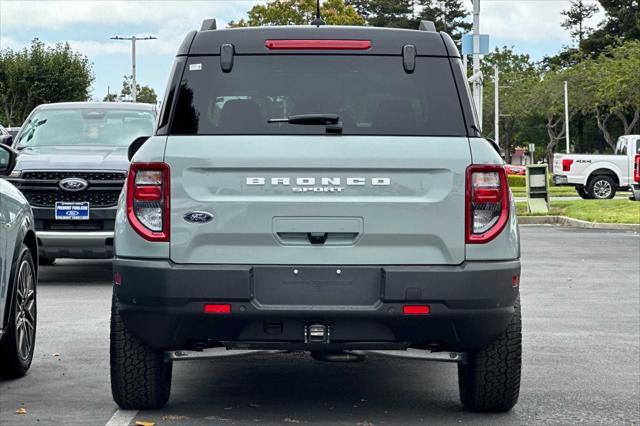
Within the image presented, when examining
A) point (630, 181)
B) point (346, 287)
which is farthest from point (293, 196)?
point (630, 181)

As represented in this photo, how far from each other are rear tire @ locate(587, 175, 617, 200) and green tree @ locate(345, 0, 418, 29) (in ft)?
232

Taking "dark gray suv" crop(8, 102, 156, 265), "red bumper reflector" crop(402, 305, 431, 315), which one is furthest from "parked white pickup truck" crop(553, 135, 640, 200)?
"red bumper reflector" crop(402, 305, 431, 315)

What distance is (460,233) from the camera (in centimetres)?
617

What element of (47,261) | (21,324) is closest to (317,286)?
(21,324)

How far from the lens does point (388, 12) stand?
10956 centimetres

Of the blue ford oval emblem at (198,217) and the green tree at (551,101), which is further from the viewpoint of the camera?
the green tree at (551,101)

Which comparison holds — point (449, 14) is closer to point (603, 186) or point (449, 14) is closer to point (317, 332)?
point (603, 186)

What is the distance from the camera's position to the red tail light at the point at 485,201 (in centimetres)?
619

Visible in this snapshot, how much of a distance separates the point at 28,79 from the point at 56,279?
215 ft

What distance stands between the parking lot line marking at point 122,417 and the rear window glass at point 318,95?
1513 millimetres

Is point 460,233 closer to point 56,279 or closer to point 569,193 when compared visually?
point 56,279

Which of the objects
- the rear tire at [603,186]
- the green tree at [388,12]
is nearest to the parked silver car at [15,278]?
the rear tire at [603,186]

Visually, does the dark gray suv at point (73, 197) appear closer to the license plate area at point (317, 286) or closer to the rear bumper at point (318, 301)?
the rear bumper at point (318, 301)

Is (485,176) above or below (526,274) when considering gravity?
above
